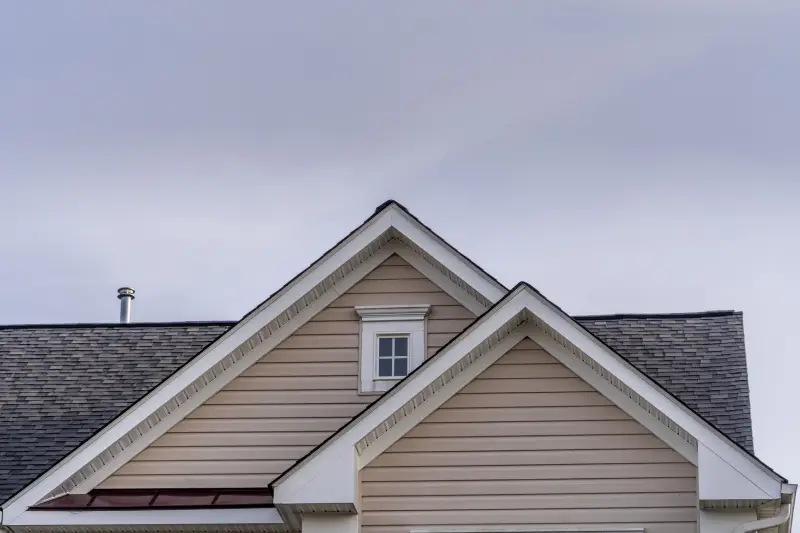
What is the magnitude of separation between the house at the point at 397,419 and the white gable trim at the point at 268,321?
2cm

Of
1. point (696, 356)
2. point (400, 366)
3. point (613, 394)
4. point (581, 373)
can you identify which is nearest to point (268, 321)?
point (400, 366)

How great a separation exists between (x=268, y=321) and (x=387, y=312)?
1295 mm

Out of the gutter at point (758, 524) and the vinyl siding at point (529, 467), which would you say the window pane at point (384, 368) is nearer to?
the vinyl siding at point (529, 467)

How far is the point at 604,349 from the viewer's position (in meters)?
11.9

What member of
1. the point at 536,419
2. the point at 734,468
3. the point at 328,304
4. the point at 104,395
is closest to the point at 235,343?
the point at 328,304

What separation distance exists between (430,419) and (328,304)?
98.9 inches

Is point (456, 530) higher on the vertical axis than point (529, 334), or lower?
lower

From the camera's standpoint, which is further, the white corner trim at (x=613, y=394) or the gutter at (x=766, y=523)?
the white corner trim at (x=613, y=394)

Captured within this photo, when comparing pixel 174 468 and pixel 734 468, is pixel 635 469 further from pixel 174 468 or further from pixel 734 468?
pixel 174 468

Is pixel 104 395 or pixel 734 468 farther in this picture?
pixel 104 395

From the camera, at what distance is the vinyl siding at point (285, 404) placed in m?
13.6

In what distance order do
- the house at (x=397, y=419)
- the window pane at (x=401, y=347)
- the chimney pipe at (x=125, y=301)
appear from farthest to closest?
the chimney pipe at (x=125, y=301)
the window pane at (x=401, y=347)
the house at (x=397, y=419)

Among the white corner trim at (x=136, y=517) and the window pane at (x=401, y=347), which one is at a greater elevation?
the window pane at (x=401, y=347)

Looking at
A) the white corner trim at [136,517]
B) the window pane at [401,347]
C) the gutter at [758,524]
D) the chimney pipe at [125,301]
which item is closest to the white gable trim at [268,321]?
the white corner trim at [136,517]
